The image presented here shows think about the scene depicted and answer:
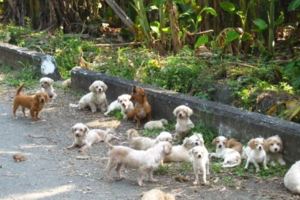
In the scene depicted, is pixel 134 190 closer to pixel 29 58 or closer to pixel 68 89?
pixel 68 89

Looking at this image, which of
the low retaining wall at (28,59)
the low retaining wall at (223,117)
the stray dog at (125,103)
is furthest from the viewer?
the low retaining wall at (28,59)

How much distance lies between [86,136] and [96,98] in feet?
6.16

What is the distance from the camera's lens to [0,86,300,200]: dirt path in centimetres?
673

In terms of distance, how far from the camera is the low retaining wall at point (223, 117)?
7.44 m

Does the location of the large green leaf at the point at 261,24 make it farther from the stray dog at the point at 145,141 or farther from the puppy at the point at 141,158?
the puppy at the point at 141,158

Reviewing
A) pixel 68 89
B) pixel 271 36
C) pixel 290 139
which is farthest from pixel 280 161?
pixel 68 89

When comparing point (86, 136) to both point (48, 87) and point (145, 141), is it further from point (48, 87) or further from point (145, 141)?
point (48, 87)

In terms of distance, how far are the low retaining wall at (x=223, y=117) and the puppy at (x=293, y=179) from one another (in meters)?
0.56

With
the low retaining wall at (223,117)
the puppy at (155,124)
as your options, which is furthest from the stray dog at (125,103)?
the puppy at (155,124)

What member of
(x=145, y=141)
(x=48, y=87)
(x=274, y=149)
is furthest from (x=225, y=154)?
(x=48, y=87)

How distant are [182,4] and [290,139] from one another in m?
5.98

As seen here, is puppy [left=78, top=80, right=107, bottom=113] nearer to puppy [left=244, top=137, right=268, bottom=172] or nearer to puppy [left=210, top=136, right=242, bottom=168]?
puppy [left=210, top=136, right=242, bottom=168]

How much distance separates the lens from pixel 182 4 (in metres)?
12.8

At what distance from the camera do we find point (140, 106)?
9422 mm
